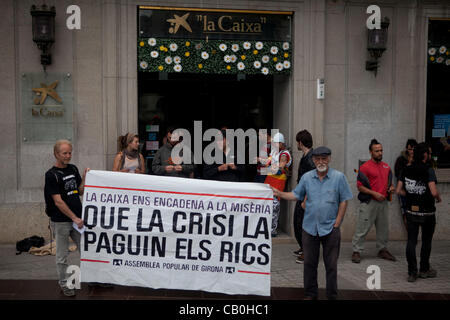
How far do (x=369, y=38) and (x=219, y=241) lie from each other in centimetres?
555

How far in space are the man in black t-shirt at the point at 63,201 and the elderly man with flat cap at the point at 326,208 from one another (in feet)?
9.04

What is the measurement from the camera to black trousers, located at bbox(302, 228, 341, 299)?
562cm

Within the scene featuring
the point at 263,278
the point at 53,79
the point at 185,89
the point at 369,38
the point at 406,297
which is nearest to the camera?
the point at 263,278

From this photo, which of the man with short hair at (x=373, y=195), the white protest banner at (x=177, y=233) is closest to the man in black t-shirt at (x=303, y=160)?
the man with short hair at (x=373, y=195)

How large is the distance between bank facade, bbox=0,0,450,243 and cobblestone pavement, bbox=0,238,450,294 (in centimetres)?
97

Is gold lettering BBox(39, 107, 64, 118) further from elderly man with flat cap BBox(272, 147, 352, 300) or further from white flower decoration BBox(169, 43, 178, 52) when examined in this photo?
elderly man with flat cap BBox(272, 147, 352, 300)

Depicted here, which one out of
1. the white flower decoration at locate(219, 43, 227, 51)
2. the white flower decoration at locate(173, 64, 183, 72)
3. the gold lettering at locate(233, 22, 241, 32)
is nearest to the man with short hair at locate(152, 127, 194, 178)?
the white flower decoration at locate(173, 64, 183, 72)

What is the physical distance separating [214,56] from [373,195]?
3886 millimetres

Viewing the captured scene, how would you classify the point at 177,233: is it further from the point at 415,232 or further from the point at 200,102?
the point at 200,102

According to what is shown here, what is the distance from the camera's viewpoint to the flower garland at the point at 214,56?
8.96 meters

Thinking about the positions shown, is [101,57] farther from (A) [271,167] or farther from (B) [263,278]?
(B) [263,278]

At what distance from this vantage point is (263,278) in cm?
Answer: 574
